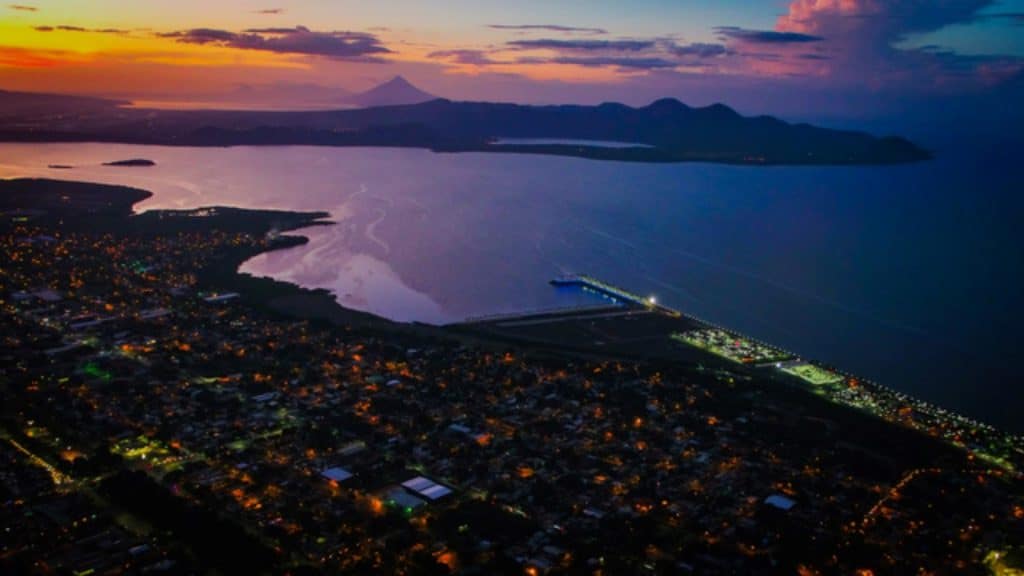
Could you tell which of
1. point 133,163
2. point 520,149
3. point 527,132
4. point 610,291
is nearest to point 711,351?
point 610,291

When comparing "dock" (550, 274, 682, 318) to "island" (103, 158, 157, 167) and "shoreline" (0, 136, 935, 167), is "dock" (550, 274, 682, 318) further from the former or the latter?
"shoreline" (0, 136, 935, 167)

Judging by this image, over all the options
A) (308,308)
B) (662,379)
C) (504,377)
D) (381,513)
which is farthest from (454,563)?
(308,308)

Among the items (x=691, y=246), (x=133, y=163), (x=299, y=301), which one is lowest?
(x=299, y=301)

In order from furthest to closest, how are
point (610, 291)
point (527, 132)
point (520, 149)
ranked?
point (527, 132) → point (520, 149) → point (610, 291)

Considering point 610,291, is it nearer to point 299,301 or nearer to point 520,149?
point 299,301

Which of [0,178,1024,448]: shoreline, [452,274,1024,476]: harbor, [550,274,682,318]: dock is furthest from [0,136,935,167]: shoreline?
[452,274,1024,476]: harbor
